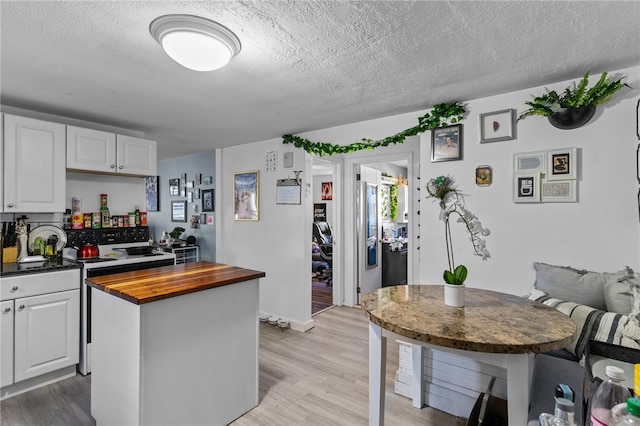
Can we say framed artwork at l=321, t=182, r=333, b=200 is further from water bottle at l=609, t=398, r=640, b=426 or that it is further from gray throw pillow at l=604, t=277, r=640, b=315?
water bottle at l=609, t=398, r=640, b=426

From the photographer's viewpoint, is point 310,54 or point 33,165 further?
point 33,165

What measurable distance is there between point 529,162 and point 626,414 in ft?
6.55

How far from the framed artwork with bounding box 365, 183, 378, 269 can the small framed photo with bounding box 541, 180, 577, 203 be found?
2.55 metres

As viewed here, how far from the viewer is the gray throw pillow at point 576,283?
184 centimetres

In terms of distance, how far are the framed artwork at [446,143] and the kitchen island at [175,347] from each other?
5.79 ft

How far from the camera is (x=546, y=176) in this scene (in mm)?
2250

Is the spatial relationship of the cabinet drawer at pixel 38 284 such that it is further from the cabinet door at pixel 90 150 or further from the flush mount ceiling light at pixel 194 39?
the flush mount ceiling light at pixel 194 39

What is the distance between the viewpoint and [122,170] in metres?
3.20

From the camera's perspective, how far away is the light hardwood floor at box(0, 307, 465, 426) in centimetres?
207

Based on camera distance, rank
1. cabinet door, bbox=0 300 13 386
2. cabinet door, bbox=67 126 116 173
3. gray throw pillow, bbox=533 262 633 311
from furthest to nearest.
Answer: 1. cabinet door, bbox=67 126 116 173
2. cabinet door, bbox=0 300 13 386
3. gray throw pillow, bbox=533 262 633 311

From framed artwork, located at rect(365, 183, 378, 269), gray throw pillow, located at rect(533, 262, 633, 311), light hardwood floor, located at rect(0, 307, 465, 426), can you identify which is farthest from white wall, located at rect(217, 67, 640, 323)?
framed artwork, located at rect(365, 183, 378, 269)

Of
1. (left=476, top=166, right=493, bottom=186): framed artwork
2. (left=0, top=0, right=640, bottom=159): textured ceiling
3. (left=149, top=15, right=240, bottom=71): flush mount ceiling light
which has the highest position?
(left=0, top=0, right=640, bottom=159): textured ceiling

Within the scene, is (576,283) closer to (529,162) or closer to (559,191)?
(559,191)

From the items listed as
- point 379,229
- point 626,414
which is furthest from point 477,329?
point 379,229
